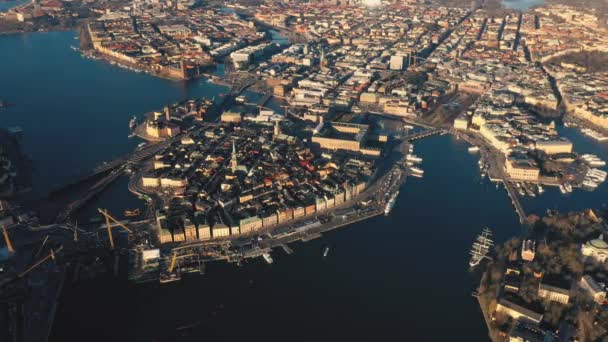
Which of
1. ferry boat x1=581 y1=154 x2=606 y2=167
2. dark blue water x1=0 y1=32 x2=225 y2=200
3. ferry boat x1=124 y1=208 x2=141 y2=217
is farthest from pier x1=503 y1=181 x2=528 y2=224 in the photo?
dark blue water x1=0 y1=32 x2=225 y2=200

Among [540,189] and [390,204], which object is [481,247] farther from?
[540,189]

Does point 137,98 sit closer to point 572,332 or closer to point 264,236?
point 264,236

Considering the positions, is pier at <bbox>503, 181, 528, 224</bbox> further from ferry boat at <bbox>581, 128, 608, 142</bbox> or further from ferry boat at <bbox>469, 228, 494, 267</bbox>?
ferry boat at <bbox>581, 128, 608, 142</bbox>

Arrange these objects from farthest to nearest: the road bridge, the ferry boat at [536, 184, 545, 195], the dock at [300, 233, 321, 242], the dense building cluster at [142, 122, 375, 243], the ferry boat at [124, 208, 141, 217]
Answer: the road bridge < the ferry boat at [536, 184, 545, 195] < the ferry boat at [124, 208, 141, 217] < the dense building cluster at [142, 122, 375, 243] < the dock at [300, 233, 321, 242]

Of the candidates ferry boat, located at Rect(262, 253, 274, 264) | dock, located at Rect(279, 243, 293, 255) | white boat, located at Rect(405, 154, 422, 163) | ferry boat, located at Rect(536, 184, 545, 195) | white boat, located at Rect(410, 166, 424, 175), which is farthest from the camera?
white boat, located at Rect(405, 154, 422, 163)

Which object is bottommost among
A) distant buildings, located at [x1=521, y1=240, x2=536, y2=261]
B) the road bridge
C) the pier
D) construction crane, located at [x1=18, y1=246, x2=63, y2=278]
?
the pier

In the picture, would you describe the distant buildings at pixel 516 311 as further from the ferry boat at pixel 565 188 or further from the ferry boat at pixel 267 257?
the ferry boat at pixel 565 188

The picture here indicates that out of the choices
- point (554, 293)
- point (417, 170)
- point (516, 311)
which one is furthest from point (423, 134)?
point (516, 311)
